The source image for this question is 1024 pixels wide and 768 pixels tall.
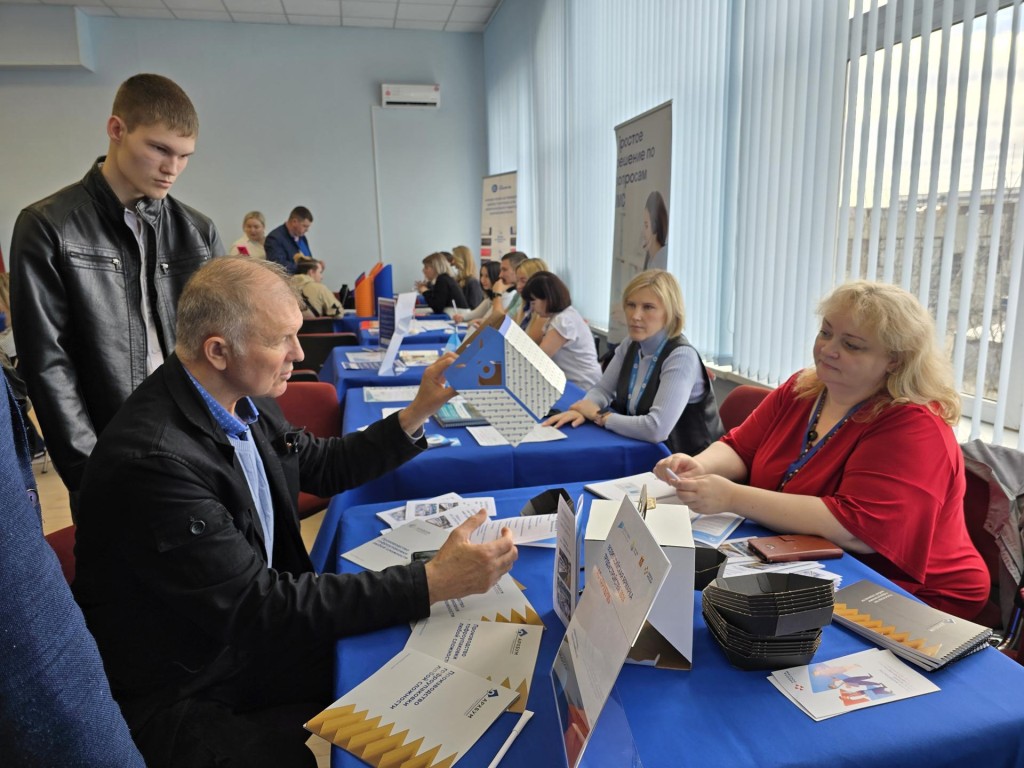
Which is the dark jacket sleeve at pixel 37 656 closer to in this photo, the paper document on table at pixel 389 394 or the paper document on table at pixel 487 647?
the paper document on table at pixel 487 647

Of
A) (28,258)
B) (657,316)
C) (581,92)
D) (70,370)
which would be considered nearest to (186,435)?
(70,370)

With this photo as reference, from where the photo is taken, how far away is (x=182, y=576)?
1.02 m

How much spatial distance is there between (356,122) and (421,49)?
129 cm

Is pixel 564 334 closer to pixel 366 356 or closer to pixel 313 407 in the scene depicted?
pixel 366 356

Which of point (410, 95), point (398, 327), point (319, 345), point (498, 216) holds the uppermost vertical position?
point (410, 95)

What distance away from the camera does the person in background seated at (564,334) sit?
365cm

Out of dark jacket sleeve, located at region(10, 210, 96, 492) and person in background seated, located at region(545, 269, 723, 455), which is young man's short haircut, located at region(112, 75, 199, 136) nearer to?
dark jacket sleeve, located at region(10, 210, 96, 492)

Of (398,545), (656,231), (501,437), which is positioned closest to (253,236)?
(656,231)

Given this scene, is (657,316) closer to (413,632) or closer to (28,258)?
(413,632)

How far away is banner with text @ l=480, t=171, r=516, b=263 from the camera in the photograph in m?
7.56

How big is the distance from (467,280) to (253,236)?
2.69m

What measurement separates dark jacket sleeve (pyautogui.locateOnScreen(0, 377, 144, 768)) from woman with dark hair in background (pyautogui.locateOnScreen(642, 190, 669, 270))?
3825 mm

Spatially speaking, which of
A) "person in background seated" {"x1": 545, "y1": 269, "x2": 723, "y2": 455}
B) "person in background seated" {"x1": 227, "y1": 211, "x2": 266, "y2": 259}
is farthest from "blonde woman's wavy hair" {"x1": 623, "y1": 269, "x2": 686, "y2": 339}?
"person in background seated" {"x1": 227, "y1": 211, "x2": 266, "y2": 259}

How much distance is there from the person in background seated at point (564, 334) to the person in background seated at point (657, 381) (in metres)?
0.90
